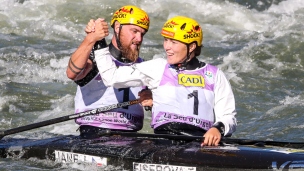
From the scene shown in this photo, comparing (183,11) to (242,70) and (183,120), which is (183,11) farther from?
(183,120)

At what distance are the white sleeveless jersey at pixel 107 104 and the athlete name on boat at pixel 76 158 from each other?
0.46 metres

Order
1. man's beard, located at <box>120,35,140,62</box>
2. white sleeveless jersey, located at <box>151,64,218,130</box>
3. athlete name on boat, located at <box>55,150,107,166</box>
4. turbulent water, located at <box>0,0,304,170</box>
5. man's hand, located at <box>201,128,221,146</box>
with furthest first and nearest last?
1. turbulent water, located at <box>0,0,304,170</box>
2. man's beard, located at <box>120,35,140,62</box>
3. athlete name on boat, located at <box>55,150,107,166</box>
4. white sleeveless jersey, located at <box>151,64,218,130</box>
5. man's hand, located at <box>201,128,221,146</box>

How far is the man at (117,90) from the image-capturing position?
6.76 metres

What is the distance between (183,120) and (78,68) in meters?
1.02

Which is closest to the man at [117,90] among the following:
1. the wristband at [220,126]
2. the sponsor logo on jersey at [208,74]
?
the sponsor logo on jersey at [208,74]

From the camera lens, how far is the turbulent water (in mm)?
10320

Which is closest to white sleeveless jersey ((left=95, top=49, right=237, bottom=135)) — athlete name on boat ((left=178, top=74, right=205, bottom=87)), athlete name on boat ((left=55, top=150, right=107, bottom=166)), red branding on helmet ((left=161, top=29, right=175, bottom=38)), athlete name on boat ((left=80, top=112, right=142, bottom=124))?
athlete name on boat ((left=178, top=74, right=205, bottom=87))

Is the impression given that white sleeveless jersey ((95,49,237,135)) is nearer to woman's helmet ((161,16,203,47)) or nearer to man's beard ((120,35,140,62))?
woman's helmet ((161,16,203,47))

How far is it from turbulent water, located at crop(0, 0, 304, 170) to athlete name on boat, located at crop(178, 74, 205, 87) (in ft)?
3.94

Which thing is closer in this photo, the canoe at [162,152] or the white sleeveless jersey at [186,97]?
the canoe at [162,152]

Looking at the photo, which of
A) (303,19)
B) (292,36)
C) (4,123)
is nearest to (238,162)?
(4,123)

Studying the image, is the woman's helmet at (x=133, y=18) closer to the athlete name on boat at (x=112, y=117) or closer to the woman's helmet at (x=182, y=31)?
the woman's helmet at (x=182, y=31)

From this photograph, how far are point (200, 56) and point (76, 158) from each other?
23.8ft

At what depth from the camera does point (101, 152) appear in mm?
6363
